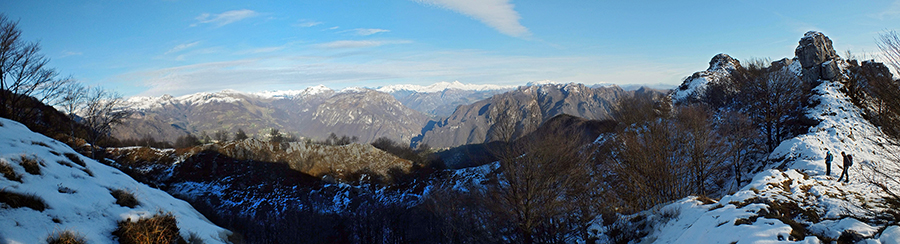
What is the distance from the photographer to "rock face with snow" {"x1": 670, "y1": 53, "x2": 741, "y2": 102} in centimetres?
5511

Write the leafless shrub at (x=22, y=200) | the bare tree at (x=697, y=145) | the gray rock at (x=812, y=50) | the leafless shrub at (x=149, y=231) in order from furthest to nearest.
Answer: the gray rock at (x=812, y=50) < the bare tree at (x=697, y=145) < the leafless shrub at (x=149, y=231) < the leafless shrub at (x=22, y=200)

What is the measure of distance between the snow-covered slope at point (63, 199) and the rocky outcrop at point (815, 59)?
Result: 193 feet

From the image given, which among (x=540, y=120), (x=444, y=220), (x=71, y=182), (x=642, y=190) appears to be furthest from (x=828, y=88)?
(x=71, y=182)

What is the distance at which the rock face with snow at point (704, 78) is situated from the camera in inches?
2170

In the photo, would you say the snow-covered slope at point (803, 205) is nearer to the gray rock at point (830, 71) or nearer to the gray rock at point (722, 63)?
the gray rock at point (830, 71)

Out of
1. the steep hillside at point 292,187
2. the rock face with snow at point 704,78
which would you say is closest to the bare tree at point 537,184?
the steep hillside at point 292,187

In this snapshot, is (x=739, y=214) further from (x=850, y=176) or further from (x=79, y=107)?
(x=79, y=107)

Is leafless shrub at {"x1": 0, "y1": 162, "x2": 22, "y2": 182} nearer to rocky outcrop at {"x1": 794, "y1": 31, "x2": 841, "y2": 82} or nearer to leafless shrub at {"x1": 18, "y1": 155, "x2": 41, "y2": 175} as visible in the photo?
leafless shrub at {"x1": 18, "y1": 155, "x2": 41, "y2": 175}

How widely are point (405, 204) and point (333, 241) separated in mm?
11936

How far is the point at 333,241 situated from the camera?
40.8 metres

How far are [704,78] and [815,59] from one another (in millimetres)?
19947

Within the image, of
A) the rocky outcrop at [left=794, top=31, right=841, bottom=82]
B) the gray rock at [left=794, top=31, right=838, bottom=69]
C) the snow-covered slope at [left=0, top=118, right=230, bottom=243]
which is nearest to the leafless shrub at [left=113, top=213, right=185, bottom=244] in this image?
the snow-covered slope at [left=0, top=118, right=230, bottom=243]

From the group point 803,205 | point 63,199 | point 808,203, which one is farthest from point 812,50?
point 63,199

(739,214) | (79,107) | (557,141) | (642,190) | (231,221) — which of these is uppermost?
(79,107)
